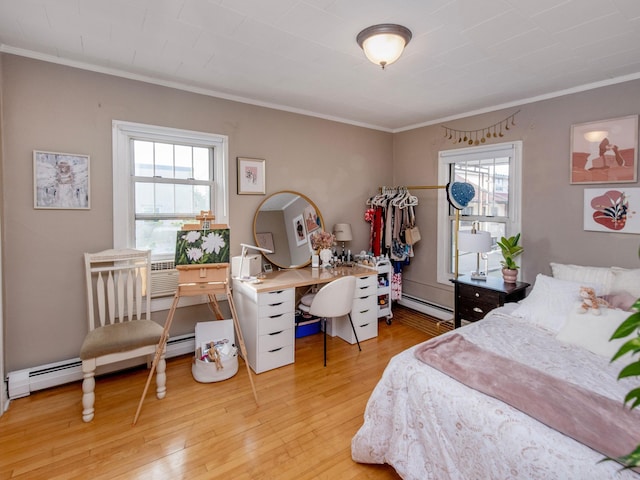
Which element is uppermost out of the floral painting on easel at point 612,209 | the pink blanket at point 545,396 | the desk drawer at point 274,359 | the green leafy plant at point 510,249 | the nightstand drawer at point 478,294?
the floral painting on easel at point 612,209

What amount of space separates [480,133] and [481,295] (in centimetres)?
182

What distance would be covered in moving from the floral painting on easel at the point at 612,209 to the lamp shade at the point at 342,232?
2305mm

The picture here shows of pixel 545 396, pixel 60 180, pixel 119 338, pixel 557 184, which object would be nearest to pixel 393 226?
pixel 557 184

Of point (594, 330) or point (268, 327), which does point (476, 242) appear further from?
point (268, 327)

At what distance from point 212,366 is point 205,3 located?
8.41ft

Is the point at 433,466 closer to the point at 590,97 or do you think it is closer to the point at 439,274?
the point at 439,274

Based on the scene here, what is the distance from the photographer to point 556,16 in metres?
1.95

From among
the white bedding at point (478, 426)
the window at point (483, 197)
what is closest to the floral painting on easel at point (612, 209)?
the window at point (483, 197)

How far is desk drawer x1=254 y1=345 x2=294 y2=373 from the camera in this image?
9.75 feet

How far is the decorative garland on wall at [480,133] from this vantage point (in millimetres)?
3533

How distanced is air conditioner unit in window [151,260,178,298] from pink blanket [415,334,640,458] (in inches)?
89.9

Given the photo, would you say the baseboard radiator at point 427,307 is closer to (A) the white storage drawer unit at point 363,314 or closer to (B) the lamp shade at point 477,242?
(A) the white storage drawer unit at point 363,314

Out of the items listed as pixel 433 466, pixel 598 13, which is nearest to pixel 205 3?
pixel 598 13

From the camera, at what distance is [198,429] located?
2248 mm
